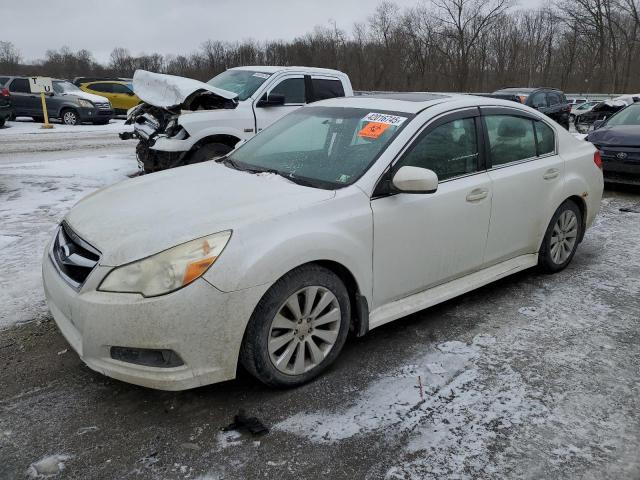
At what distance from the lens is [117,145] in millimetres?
13945

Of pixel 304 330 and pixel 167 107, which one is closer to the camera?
pixel 304 330

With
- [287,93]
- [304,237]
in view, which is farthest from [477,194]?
[287,93]

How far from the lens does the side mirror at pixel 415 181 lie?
128 inches

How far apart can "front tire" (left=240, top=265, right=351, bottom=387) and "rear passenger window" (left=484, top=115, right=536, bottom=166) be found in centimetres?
185

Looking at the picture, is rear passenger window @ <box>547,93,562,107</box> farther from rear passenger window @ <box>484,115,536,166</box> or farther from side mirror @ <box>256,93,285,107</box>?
rear passenger window @ <box>484,115,536,166</box>

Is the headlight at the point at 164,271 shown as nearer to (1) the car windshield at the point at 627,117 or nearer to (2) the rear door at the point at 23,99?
(1) the car windshield at the point at 627,117

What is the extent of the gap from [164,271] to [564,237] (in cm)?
372

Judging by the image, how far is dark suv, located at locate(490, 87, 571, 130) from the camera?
17.8 meters

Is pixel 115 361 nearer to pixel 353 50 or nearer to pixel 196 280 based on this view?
pixel 196 280

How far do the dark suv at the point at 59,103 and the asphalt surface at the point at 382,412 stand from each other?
17615mm

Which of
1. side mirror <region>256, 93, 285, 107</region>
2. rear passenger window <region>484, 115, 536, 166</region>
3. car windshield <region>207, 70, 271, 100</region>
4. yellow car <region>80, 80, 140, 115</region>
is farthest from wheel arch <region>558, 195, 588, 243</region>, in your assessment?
yellow car <region>80, 80, 140, 115</region>

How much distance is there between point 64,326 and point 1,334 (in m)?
1.18

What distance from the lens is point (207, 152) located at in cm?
754

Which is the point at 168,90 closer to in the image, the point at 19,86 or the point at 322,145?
the point at 322,145
